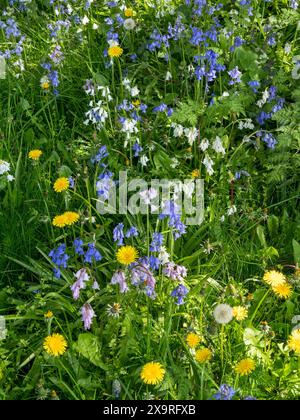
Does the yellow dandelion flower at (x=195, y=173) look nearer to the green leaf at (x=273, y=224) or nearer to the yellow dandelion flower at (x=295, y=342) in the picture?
the green leaf at (x=273, y=224)

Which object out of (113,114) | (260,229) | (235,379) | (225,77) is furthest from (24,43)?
(235,379)

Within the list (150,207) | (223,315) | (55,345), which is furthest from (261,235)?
(55,345)

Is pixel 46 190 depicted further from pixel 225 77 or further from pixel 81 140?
pixel 225 77

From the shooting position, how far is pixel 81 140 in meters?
3.80

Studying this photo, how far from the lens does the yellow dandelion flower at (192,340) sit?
247cm

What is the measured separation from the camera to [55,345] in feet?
8.16

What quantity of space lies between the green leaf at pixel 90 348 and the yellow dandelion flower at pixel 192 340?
1.20 feet

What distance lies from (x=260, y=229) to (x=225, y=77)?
1272 millimetres

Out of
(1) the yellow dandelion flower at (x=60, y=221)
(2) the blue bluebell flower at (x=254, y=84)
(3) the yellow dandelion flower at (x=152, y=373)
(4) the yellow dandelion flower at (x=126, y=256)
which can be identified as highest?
(2) the blue bluebell flower at (x=254, y=84)

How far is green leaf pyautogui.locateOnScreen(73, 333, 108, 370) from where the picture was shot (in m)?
2.58

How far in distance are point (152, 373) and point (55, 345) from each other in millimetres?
409

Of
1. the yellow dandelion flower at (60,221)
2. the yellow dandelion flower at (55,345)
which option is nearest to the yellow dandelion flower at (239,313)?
the yellow dandelion flower at (55,345)

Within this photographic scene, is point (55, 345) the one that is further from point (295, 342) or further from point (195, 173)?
point (195, 173)

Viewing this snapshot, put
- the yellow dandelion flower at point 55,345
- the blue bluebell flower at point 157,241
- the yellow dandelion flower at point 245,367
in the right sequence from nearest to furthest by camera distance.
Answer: the yellow dandelion flower at point 245,367 < the yellow dandelion flower at point 55,345 < the blue bluebell flower at point 157,241
